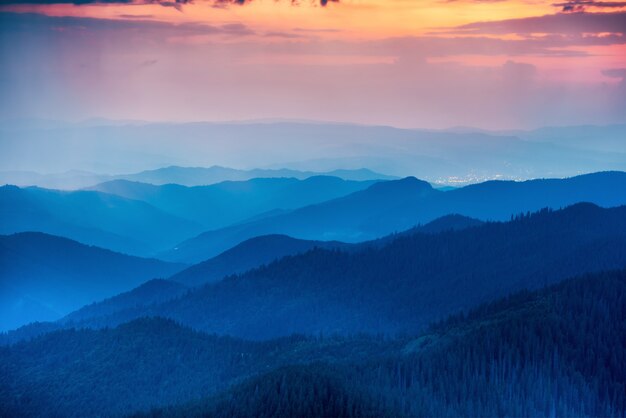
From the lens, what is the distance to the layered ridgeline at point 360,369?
120m

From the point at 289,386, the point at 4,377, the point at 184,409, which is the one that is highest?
the point at 289,386

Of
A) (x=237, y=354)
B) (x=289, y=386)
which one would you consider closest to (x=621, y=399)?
(x=289, y=386)

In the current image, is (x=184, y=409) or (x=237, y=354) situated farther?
(x=237, y=354)

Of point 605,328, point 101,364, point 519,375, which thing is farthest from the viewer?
point 101,364

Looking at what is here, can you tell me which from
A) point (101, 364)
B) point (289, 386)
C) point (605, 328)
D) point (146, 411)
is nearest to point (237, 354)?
point (101, 364)

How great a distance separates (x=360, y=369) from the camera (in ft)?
444

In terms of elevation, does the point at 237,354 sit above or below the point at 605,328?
below

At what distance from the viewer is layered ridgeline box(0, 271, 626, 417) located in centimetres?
12000

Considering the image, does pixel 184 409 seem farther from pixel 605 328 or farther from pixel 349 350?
pixel 605 328

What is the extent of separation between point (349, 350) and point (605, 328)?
4124 centimetres

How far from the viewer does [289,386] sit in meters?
120

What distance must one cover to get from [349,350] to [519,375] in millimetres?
38653

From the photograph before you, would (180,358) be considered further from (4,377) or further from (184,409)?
(184,409)

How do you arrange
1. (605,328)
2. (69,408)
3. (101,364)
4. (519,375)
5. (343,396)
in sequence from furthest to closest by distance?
(101,364) < (69,408) < (605,328) < (519,375) < (343,396)
